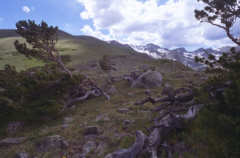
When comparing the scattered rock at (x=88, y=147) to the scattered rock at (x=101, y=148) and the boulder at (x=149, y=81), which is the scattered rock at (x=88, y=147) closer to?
the scattered rock at (x=101, y=148)

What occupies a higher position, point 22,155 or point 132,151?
point 132,151

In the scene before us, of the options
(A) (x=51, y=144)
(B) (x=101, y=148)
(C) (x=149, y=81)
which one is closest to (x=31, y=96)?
(A) (x=51, y=144)

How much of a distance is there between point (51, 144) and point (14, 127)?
383 centimetres

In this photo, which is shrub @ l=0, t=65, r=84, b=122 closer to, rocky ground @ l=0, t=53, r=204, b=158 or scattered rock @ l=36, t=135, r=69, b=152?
rocky ground @ l=0, t=53, r=204, b=158

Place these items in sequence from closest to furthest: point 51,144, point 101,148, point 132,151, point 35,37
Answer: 1. point 132,151
2. point 101,148
3. point 51,144
4. point 35,37

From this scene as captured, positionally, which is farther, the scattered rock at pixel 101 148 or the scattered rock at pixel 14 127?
the scattered rock at pixel 14 127

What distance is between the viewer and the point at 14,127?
6.99 metres

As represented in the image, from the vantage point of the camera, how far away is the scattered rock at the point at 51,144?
488 cm

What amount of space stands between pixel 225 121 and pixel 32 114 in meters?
8.53

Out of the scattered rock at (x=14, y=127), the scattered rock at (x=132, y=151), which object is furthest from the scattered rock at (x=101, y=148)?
the scattered rock at (x=14, y=127)

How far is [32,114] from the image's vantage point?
7004 millimetres

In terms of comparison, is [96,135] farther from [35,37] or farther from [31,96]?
[35,37]

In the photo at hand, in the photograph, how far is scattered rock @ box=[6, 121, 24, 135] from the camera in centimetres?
679

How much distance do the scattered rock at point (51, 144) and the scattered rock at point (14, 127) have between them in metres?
2.93
